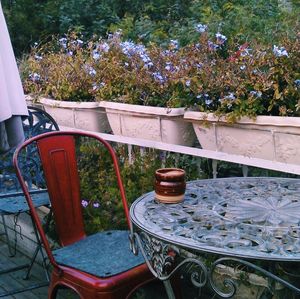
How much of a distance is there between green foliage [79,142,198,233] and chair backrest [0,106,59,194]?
0.30m

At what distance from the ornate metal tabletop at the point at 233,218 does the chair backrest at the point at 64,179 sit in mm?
598

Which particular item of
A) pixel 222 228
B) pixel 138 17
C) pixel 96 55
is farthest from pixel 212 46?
pixel 138 17

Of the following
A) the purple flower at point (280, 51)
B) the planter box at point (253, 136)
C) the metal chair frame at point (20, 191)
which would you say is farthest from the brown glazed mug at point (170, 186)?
the metal chair frame at point (20, 191)

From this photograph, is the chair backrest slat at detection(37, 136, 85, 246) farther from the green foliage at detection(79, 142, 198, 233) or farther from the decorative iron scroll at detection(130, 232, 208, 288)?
the decorative iron scroll at detection(130, 232, 208, 288)

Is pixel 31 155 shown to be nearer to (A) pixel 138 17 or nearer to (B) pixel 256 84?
(B) pixel 256 84

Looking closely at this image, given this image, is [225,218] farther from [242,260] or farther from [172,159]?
[172,159]

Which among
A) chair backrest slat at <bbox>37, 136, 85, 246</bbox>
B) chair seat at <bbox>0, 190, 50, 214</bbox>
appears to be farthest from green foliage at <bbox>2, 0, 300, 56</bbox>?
chair backrest slat at <bbox>37, 136, 85, 246</bbox>

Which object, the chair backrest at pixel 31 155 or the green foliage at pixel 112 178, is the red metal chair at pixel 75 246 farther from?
the chair backrest at pixel 31 155

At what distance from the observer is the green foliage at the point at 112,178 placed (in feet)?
11.4

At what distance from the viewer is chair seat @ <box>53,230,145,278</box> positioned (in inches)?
95.7

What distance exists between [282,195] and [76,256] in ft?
3.13

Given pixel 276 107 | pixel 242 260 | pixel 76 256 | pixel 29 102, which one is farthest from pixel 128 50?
pixel 242 260

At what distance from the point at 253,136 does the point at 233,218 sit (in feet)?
3.02

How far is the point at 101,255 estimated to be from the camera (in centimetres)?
256
